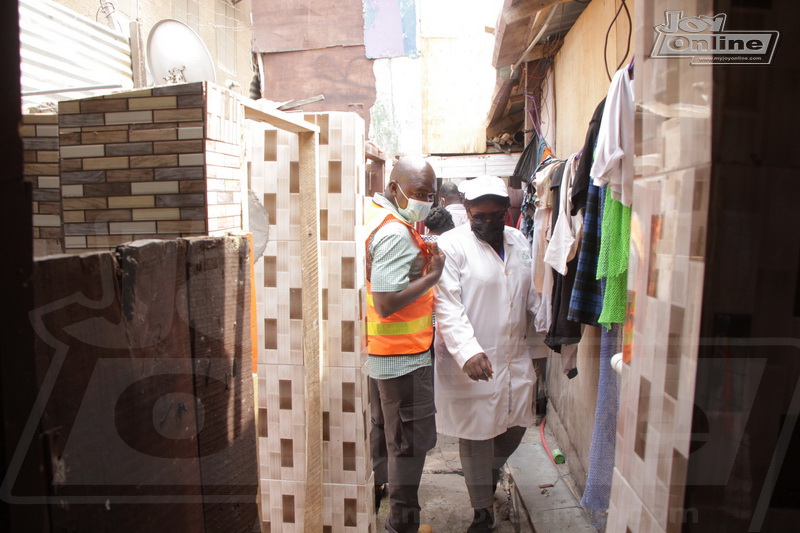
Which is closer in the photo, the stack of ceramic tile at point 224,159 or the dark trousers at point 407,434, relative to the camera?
the stack of ceramic tile at point 224,159

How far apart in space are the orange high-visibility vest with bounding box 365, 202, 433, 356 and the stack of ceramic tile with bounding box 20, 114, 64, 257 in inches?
62.2

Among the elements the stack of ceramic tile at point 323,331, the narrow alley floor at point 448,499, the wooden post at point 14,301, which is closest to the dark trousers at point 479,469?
the narrow alley floor at point 448,499

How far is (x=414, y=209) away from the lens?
3191 mm

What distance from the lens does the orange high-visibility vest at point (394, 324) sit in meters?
3.04

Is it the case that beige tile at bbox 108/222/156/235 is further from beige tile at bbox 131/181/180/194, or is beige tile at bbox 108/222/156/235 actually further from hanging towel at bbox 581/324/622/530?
hanging towel at bbox 581/324/622/530

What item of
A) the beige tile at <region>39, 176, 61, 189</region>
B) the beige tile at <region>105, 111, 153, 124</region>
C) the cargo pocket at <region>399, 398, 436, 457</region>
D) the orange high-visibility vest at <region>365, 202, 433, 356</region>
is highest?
the beige tile at <region>105, 111, 153, 124</region>

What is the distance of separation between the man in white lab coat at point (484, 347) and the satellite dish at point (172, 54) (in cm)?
376

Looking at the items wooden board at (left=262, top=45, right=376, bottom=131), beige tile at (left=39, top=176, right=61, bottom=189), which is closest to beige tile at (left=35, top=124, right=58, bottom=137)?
beige tile at (left=39, top=176, right=61, bottom=189)

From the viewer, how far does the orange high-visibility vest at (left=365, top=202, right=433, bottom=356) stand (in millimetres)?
3035

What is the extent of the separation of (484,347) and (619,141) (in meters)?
1.70

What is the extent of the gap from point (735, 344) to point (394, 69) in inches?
313

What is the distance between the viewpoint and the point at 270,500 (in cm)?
271

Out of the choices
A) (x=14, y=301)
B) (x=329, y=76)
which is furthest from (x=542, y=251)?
(x=329, y=76)

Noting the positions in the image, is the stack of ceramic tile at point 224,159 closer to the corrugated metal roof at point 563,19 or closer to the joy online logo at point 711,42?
the joy online logo at point 711,42
